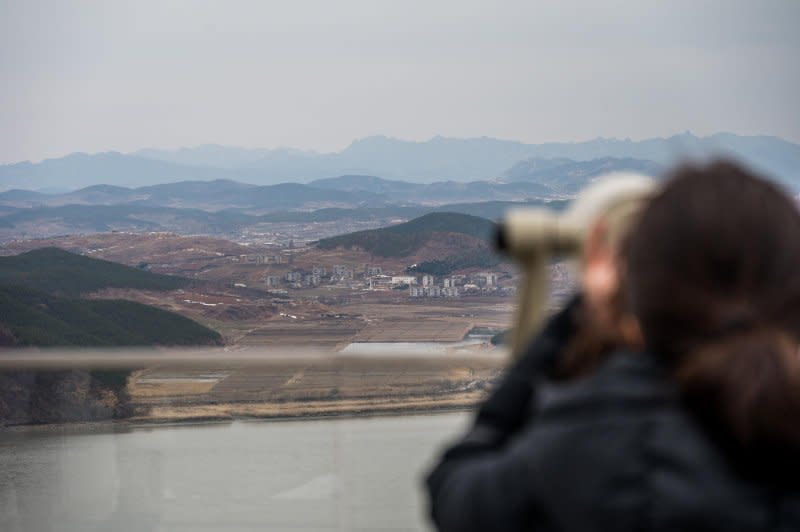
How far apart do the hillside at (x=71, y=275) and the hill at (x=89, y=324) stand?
2929 millimetres

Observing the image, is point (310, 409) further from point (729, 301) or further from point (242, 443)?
point (729, 301)

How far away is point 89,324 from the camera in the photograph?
29.0 m

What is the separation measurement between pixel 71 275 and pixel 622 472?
38.9m

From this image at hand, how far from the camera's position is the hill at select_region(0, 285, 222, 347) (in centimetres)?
2588

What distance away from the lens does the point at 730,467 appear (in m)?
0.63

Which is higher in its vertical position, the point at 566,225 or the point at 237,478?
the point at 566,225

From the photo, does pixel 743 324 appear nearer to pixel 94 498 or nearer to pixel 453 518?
pixel 453 518

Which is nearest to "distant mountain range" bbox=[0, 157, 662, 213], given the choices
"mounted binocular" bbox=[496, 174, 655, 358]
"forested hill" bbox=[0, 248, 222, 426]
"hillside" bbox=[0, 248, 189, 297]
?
"hillside" bbox=[0, 248, 189, 297]

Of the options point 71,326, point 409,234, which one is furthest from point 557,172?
point 71,326

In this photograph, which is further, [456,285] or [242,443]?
[456,285]

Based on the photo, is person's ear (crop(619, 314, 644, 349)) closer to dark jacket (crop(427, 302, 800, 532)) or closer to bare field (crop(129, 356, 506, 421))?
dark jacket (crop(427, 302, 800, 532))

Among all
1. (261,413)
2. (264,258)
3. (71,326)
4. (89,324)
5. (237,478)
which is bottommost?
(89,324)

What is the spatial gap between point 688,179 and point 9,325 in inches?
1136

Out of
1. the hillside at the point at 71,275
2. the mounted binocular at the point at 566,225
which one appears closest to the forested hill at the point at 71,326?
the hillside at the point at 71,275
